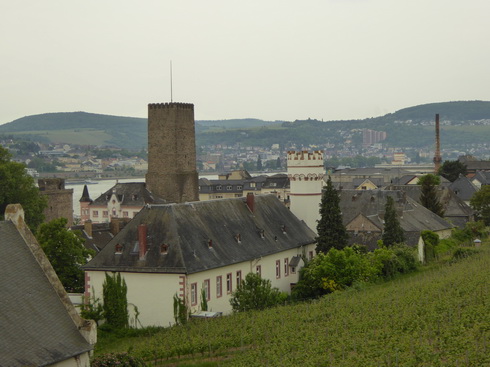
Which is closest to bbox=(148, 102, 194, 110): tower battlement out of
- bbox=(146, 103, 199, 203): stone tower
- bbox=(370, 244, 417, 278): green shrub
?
bbox=(146, 103, 199, 203): stone tower

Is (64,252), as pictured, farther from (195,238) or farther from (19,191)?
(19,191)

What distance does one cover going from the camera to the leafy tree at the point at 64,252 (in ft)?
155

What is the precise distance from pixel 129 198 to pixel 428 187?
33367 mm

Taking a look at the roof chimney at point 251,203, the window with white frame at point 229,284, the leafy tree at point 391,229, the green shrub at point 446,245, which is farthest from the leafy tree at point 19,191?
the green shrub at point 446,245

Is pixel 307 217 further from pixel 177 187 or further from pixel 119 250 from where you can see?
pixel 177 187

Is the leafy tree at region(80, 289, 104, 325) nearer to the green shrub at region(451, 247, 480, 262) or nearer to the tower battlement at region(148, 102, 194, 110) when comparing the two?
the green shrub at region(451, 247, 480, 262)

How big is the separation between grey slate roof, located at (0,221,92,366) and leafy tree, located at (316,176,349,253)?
30.5 metres

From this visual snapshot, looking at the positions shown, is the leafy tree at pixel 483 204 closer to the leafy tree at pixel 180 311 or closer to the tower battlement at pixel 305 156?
the tower battlement at pixel 305 156

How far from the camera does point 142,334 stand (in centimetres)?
3909

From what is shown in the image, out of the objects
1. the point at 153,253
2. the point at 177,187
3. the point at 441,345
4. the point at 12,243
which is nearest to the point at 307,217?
the point at 153,253

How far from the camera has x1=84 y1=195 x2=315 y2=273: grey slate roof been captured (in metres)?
40.7

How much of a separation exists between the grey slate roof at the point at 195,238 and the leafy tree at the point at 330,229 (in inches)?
87.8

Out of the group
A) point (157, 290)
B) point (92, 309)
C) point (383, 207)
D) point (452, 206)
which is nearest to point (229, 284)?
point (157, 290)

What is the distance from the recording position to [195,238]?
140 ft
